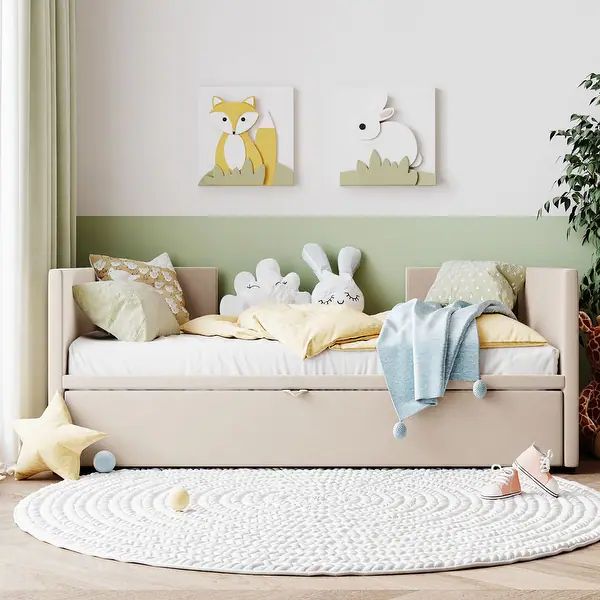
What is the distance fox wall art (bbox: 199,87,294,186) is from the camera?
3611mm

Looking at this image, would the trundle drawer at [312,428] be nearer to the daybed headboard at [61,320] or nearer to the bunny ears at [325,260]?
the daybed headboard at [61,320]

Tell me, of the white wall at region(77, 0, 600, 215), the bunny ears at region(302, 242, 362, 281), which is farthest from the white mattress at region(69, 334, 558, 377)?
the white wall at region(77, 0, 600, 215)

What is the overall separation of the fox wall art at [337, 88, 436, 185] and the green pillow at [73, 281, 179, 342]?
43.6 inches

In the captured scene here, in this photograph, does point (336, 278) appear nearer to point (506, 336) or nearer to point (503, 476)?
point (506, 336)

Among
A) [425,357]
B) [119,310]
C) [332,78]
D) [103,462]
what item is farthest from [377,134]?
[103,462]

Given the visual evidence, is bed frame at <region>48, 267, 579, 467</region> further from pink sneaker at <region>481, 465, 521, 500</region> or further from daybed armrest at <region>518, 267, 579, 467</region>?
pink sneaker at <region>481, 465, 521, 500</region>

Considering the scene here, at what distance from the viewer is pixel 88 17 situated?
363cm

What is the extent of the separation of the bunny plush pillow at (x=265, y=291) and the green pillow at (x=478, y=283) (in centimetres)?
53

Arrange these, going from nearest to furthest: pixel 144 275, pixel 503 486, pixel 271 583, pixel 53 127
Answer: pixel 271 583
pixel 503 486
pixel 53 127
pixel 144 275

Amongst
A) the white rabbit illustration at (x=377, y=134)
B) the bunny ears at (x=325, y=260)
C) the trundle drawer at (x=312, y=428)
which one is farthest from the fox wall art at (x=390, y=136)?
the trundle drawer at (x=312, y=428)

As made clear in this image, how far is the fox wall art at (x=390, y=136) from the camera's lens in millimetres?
3598

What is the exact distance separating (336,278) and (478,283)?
0.59 m

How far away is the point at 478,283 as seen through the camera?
A: 3.26 m

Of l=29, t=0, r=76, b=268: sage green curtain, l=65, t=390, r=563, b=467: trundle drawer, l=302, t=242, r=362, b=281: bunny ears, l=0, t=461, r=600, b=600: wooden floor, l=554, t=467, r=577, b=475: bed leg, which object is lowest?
l=554, t=467, r=577, b=475: bed leg
